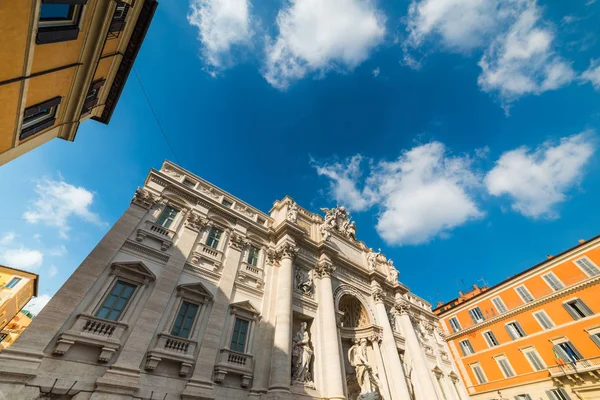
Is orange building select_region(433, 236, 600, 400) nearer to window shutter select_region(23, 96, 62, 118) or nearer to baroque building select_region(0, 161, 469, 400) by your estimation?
baroque building select_region(0, 161, 469, 400)

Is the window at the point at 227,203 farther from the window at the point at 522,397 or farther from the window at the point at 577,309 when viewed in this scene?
the window at the point at 522,397

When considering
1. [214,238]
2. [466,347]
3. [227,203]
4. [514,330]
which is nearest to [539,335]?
[514,330]

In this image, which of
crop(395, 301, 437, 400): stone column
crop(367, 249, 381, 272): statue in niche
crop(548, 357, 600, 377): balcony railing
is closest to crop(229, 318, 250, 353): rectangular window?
crop(367, 249, 381, 272): statue in niche

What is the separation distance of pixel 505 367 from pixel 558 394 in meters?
4.43

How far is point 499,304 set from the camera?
28453mm

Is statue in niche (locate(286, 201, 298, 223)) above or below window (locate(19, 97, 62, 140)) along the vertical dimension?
above

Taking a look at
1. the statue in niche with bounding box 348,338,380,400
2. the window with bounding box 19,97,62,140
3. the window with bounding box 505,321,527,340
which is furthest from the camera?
the window with bounding box 505,321,527,340

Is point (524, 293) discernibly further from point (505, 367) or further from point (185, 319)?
point (185, 319)

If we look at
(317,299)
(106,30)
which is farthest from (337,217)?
(106,30)

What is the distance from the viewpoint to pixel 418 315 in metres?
29.5

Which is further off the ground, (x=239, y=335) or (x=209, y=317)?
(x=209, y=317)

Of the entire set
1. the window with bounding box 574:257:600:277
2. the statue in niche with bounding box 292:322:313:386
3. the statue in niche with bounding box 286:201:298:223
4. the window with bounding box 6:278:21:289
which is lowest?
the statue in niche with bounding box 292:322:313:386

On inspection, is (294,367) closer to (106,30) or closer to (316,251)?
(316,251)

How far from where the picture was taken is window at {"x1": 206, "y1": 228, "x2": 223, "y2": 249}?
15.3 m
